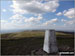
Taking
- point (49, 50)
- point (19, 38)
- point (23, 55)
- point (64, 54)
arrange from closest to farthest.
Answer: point (64, 54) → point (49, 50) → point (23, 55) → point (19, 38)

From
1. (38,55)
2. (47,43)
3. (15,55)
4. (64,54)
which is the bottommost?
(15,55)

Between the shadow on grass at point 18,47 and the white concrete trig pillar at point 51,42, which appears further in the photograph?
the shadow on grass at point 18,47

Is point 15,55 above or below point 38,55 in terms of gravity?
below

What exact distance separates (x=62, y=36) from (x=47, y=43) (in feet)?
33.5

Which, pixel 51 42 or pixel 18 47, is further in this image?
A: pixel 18 47

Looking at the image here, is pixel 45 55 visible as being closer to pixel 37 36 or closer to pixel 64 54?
pixel 64 54

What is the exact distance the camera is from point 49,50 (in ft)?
22.5

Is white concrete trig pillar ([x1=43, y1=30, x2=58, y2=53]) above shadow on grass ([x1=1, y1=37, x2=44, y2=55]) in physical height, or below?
above

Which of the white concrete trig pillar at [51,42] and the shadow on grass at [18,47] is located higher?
the white concrete trig pillar at [51,42]

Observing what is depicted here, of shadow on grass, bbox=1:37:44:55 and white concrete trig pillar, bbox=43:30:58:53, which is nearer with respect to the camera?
white concrete trig pillar, bbox=43:30:58:53

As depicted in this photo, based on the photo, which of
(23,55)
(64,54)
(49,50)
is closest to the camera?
(64,54)

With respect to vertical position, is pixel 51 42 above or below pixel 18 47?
above

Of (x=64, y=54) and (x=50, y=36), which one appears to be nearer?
(x=64, y=54)

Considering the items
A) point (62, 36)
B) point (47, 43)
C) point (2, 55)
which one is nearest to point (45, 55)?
point (47, 43)
